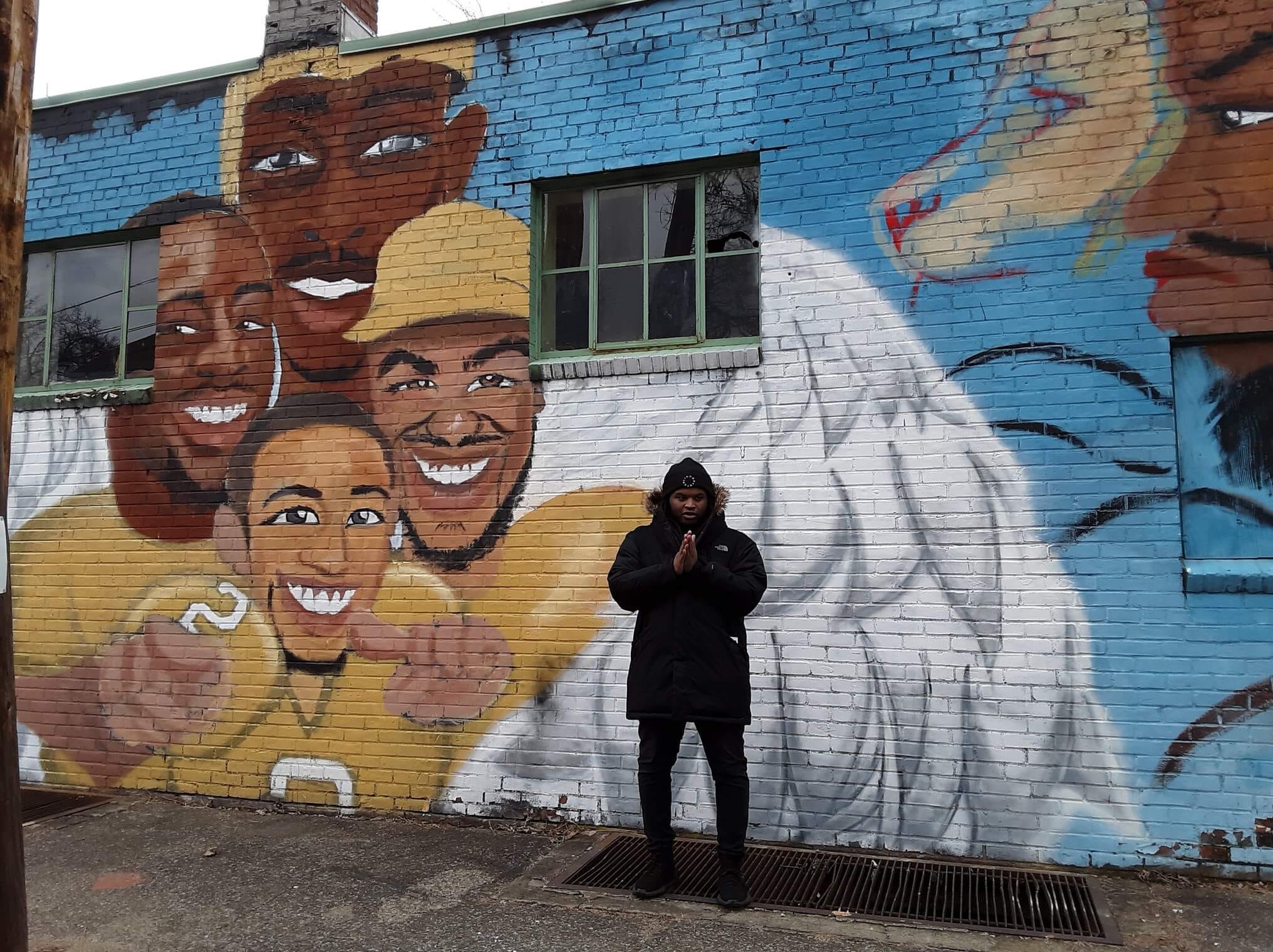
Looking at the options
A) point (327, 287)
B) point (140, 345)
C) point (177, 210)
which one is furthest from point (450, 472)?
point (177, 210)

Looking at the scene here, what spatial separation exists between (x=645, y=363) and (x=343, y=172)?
2.38m

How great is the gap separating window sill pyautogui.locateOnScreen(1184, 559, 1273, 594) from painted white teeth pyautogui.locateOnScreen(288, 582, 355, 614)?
447cm

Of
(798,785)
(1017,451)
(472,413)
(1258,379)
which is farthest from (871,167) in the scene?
(798,785)

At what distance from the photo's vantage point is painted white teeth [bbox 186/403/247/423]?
617 centimetres

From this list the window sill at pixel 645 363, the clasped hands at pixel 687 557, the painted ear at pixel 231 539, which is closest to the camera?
the clasped hands at pixel 687 557

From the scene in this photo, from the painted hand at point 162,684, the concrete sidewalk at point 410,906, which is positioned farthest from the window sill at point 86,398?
the concrete sidewalk at point 410,906

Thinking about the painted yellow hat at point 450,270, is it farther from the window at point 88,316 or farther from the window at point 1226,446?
the window at point 1226,446

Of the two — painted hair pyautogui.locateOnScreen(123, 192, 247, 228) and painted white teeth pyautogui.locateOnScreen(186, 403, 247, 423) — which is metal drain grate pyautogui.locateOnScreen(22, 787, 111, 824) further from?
painted hair pyautogui.locateOnScreen(123, 192, 247, 228)

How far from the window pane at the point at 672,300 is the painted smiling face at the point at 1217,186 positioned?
2.25m

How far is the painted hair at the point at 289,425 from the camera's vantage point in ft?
19.2

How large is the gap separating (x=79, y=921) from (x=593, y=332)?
3752 millimetres

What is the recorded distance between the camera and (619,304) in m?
5.59

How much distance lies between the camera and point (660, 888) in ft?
13.8

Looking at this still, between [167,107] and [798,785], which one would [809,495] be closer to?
[798,785]
